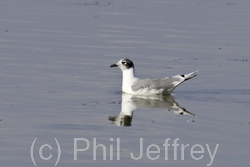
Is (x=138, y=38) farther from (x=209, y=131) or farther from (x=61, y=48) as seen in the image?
(x=209, y=131)

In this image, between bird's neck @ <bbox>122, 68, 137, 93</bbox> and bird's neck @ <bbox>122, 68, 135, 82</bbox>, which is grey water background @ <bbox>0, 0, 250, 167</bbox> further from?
bird's neck @ <bbox>122, 68, 135, 82</bbox>

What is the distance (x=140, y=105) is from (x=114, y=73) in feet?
11.5

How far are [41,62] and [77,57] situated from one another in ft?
4.20

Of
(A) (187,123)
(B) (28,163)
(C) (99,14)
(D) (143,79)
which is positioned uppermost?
(C) (99,14)

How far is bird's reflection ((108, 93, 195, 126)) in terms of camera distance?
14289 millimetres

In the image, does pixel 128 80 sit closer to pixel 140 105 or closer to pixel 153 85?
pixel 153 85

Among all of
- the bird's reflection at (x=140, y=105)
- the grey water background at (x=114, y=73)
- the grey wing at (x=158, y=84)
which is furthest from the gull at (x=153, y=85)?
the grey water background at (x=114, y=73)

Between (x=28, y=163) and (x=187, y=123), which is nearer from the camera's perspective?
(x=28, y=163)

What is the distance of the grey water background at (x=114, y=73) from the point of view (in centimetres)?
1239

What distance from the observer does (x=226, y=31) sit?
25.1m

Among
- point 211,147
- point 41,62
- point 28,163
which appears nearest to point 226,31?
point 41,62

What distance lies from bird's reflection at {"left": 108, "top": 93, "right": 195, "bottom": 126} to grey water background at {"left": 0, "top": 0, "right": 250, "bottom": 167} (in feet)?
0.56

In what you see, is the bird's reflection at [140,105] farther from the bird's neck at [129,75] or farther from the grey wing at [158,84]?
the bird's neck at [129,75]

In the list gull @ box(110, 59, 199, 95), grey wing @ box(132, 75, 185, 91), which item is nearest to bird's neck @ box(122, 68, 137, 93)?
gull @ box(110, 59, 199, 95)
